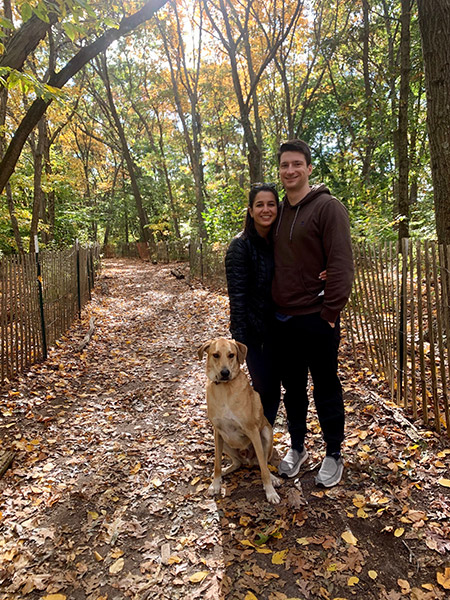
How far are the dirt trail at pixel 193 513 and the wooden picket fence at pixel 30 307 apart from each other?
0.82 metres

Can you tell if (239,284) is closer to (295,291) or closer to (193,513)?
(295,291)

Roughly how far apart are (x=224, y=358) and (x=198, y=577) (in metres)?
1.53

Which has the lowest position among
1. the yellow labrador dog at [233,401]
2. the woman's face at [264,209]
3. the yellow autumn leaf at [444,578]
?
the yellow autumn leaf at [444,578]

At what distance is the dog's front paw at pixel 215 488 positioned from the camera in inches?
132

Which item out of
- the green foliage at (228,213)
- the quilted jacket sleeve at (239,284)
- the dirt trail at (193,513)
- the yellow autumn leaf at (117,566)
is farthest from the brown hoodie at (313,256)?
the green foliage at (228,213)

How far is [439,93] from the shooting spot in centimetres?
453

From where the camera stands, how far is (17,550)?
289 cm

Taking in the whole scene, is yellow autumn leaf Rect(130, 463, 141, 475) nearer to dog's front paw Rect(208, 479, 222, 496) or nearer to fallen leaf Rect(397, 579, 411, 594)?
dog's front paw Rect(208, 479, 222, 496)

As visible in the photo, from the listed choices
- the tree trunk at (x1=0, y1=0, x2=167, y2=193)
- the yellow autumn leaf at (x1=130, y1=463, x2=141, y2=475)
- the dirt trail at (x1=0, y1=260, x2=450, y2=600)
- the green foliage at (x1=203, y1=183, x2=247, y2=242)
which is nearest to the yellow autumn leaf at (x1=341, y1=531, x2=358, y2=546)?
the dirt trail at (x1=0, y1=260, x2=450, y2=600)

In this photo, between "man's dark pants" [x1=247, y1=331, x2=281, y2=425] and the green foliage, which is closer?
"man's dark pants" [x1=247, y1=331, x2=281, y2=425]

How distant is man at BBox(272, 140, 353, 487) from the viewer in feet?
8.94

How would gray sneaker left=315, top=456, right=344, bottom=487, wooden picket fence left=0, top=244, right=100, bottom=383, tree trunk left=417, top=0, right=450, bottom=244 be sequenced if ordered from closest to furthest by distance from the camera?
gray sneaker left=315, top=456, right=344, bottom=487 < tree trunk left=417, top=0, right=450, bottom=244 < wooden picket fence left=0, top=244, right=100, bottom=383

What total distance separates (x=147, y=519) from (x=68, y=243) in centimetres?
1962

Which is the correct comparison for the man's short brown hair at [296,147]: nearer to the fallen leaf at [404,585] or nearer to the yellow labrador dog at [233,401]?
the yellow labrador dog at [233,401]
